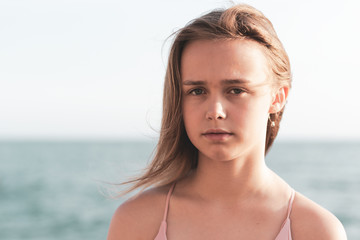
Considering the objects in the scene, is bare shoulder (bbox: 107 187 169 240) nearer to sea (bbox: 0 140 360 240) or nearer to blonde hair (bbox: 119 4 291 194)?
blonde hair (bbox: 119 4 291 194)

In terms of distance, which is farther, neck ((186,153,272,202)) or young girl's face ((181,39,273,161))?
neck ((186,153,272,202))

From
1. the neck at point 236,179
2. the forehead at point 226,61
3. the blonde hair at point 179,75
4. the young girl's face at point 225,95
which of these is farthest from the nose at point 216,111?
the neck at point 236,179

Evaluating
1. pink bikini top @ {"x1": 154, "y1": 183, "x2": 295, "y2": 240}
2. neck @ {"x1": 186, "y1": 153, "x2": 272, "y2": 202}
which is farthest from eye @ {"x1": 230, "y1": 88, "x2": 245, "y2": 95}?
pink bikini top @ {"x1": 154, "y1": 183, "x2": 295, "y2": 240}

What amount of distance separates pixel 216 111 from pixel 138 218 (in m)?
0.75

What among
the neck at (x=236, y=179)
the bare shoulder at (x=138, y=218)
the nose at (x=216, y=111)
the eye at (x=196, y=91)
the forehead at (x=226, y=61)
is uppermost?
the forehead at (x=226, y=61)

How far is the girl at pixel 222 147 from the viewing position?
2.46 m

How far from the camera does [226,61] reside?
244 cm

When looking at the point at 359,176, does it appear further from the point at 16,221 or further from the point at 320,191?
the point at 16,221

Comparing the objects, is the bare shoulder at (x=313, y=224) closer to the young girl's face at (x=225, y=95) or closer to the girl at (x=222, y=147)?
the girl at (x=222, y=147)

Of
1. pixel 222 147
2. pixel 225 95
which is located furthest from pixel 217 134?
pixel 225 95

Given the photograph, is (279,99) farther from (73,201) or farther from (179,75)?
(73,201)

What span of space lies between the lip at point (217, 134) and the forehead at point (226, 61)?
10.2 inches

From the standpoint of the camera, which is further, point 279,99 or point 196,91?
point 279,99

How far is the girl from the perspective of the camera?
246cm
